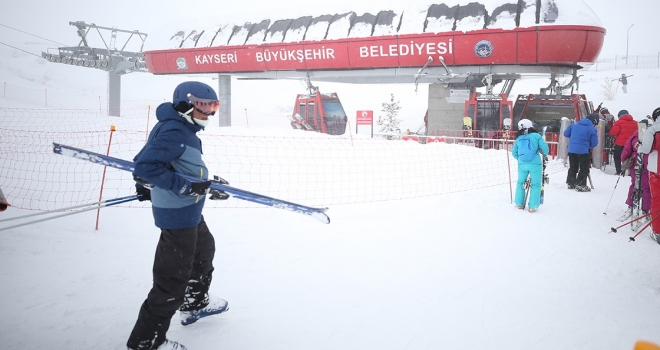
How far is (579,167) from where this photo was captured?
8.92m

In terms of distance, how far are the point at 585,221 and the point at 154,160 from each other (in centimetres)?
658

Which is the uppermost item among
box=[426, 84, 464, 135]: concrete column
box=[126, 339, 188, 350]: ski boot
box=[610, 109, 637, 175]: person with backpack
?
box=[426, 84, 464, 135]: concrete column

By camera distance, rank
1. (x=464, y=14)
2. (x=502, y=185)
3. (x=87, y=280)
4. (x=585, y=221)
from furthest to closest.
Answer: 1. (x=464, y=14)
2. (x=502, y=185)
3. (x=585, y=221)
4. (x=87, y=280)

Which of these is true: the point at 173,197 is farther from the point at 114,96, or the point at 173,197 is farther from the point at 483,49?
the point at 114,96

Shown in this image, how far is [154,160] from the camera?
2.31 m

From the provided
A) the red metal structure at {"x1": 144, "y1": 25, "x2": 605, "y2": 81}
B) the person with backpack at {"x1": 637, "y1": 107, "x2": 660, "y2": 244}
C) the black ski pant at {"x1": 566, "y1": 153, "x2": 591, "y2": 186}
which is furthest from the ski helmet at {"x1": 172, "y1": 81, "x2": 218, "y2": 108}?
the red metal structure at {"x1": 144, "y1": 25, "x2": 605, "y2": 81}

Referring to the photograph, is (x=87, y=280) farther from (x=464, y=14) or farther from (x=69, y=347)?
(x=464, y=14)

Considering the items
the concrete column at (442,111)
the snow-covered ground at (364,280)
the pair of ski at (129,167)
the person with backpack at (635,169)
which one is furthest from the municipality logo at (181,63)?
the person with backpack at (635,169)

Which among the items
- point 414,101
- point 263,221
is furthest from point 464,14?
point 414,101

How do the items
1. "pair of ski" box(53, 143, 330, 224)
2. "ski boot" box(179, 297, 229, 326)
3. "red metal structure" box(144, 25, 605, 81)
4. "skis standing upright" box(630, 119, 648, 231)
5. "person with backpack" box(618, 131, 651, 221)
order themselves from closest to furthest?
"pair of ski" box(53, 143, 330, 224)
"ski boot" box(179, 297, 229, 326)
"skis standing upright" box(630, 119, 648, 231)
"person with backpack" box(618, 131, 651, 221)
"red metal structure" box(144, 25, 605, 81)

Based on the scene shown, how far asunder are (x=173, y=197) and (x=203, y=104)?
2.11 ft

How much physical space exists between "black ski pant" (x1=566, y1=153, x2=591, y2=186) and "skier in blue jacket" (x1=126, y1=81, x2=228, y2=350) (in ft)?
28.7

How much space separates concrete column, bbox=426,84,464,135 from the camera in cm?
1712

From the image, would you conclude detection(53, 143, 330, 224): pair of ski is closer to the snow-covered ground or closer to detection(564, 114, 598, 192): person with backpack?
the snow-covered ground
